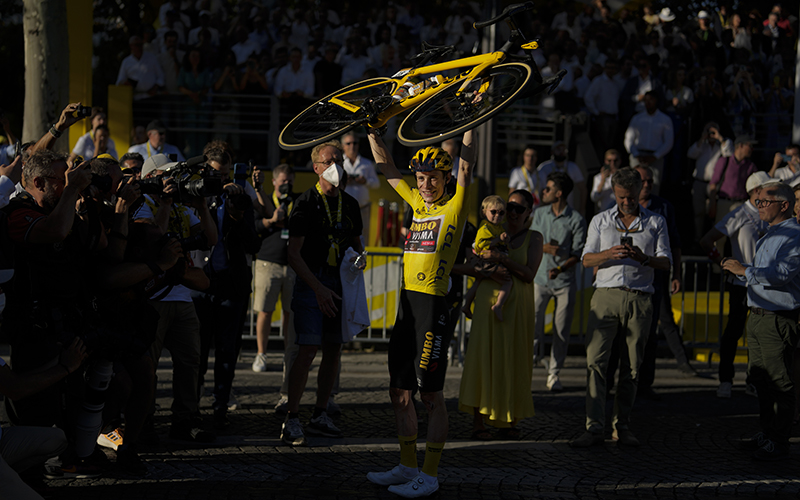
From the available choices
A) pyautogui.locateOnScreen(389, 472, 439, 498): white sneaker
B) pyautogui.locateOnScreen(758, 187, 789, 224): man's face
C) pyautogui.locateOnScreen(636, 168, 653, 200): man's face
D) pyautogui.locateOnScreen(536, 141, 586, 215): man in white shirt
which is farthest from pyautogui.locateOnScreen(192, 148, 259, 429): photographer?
pyautogui.locateOnScreen(536, 141, 586, 215): man in white shirt

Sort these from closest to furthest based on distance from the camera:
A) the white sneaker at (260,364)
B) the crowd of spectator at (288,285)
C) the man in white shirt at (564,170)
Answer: the crowd of spectator at (288,285) → the white sneaker at (260,364) → the man in white shirt at (564,170)

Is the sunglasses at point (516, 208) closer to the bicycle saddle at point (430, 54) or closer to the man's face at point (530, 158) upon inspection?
the bicycle saddle at point (430, 54)

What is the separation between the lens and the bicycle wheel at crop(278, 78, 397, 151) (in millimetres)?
5465

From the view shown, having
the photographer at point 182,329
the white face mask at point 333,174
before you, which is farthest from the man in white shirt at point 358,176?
the photographer at point 182,329

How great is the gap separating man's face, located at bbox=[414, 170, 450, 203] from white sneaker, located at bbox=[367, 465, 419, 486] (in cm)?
173

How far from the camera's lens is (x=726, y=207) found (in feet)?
40.6

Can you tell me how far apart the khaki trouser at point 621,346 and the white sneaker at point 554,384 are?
71.5 inches

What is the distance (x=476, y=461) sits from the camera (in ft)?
18.7

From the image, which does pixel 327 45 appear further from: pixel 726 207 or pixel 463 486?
pixel 463 486

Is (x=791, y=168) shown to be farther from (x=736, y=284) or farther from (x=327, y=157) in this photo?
(x=327, y=157)

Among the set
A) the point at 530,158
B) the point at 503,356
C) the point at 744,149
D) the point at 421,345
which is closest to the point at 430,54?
the point at 421,345

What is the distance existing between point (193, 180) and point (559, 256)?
440cm

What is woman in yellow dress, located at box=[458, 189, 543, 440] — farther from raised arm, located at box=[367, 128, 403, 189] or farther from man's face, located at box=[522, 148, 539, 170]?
man's face, located at box=[522, 148, 539, 170]

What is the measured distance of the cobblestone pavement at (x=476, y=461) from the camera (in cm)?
498
